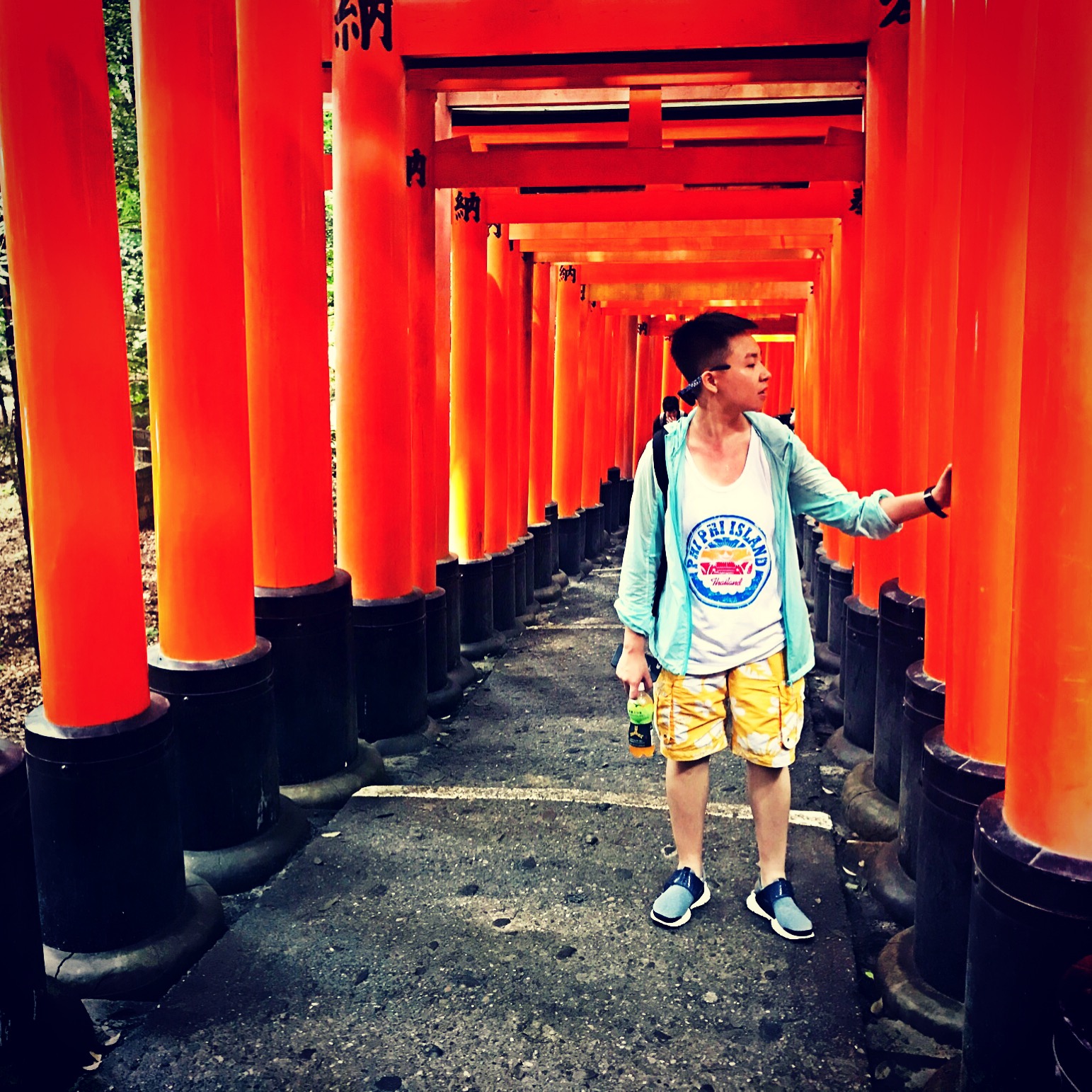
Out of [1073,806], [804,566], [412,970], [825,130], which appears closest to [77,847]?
[412,970]

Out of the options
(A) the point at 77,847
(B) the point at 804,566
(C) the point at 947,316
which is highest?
(C) the point at 947,316

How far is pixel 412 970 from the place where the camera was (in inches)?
133

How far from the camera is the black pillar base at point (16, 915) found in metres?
2.70

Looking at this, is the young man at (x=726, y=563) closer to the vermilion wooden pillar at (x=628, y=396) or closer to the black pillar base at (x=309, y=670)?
the black pillar base at (x=309, y=670)

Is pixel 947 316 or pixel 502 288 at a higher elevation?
pixel 502 288

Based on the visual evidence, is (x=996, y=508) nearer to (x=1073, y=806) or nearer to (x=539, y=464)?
(x=1073, y=806)

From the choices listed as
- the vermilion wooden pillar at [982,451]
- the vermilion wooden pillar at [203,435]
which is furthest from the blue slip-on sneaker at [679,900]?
the vermilion wooden pillar at [203,435]

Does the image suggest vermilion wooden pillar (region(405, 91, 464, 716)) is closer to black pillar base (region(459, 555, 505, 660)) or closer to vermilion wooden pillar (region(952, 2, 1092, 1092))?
black pillar base (region(459, 555, 505, 660))

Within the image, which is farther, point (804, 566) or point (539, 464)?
point (804, 566)

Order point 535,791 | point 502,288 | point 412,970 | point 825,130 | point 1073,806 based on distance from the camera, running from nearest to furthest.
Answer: point 1073,806 < point 412,970 < point 535,791 < point 825,130 < point 502,288

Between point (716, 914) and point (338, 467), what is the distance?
324 cm

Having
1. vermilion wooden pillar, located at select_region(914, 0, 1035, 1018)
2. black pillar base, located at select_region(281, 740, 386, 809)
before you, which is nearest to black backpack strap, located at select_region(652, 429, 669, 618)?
vermilion wooden pillar, located at select_region(914, 0, 1035, 1018)

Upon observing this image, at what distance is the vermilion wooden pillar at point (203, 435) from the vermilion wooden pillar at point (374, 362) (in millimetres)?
1494

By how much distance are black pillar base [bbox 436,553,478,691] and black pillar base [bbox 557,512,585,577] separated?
5516 millimetres
